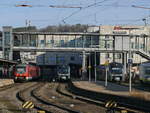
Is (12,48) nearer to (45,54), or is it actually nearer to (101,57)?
(101,57)

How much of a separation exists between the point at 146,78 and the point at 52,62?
71.7 m

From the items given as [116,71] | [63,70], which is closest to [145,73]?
[116,71]

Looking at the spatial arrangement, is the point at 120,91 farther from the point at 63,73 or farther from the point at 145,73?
the point at 63,73

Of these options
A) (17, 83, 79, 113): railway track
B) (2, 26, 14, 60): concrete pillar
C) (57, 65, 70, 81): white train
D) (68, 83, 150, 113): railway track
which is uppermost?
(2, 26, 14, 60): concrete pillar

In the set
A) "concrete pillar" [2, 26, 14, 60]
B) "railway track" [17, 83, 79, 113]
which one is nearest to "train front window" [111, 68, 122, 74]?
"concrete pillar" [2, 26, 14, 60]

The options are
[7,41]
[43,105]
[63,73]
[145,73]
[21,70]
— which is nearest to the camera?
[43,105]

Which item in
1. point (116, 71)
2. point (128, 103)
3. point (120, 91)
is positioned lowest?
point (120, 91)

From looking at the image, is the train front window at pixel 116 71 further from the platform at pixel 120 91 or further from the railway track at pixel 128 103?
the railway track at pixel 128 103

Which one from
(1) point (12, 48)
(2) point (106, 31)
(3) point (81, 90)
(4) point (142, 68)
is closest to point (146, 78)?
(4) point (142, 68)

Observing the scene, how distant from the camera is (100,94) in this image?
24688 millimetres

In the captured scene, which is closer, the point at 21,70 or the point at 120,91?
the point at 120,91

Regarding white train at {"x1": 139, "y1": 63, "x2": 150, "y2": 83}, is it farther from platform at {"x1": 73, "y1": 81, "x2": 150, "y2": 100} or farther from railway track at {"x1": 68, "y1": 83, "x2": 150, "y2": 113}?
railway track at {"x1": 68, "y1": 83, "x2": 150, "y2": 113}

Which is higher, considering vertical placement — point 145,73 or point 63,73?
point 145,73

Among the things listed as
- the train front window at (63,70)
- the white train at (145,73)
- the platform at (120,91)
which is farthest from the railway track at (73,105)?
the train front window at (63,70)
